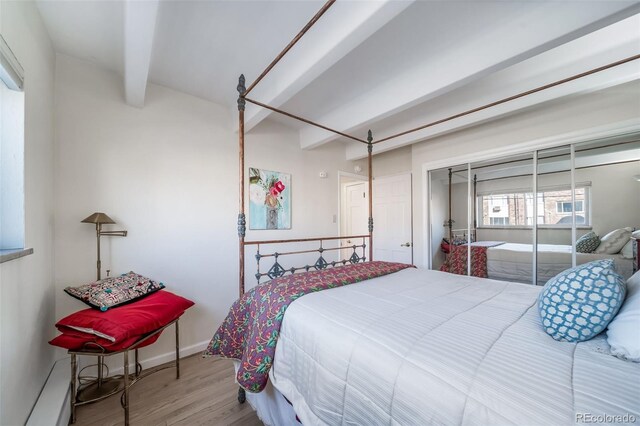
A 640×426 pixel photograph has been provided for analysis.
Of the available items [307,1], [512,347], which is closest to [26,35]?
[307,1]

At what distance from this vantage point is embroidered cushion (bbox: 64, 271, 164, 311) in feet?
5.41

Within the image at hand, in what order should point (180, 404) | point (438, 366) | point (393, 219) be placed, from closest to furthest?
point (438, 366) < point (180, 404) < point (393, 219)

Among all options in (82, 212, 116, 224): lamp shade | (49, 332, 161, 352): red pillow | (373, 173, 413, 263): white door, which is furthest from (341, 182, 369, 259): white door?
(49, 332, 161, 352): red pillow

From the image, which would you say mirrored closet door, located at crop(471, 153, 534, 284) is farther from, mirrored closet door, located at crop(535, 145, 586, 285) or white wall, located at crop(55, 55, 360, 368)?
white wall, located at crop(55, 55, 360, 368)

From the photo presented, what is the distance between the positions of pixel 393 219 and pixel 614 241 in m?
2.38

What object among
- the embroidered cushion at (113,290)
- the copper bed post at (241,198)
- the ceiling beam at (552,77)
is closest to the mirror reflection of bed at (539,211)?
the ceiling beam at (552,77)

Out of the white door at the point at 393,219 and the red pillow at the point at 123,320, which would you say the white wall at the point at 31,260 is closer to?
the red pillow at the point at 123,320

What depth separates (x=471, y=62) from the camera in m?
1.77

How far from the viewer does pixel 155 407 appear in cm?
170

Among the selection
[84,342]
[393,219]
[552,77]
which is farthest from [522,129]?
[84,342]

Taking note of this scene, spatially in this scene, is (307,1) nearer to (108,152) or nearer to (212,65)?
(212,65)

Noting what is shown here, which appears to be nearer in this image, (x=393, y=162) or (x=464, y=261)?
(x=464, y=261)

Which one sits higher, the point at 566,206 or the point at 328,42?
the point at 328,42

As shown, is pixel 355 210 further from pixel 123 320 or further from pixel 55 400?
pixel 55 400
